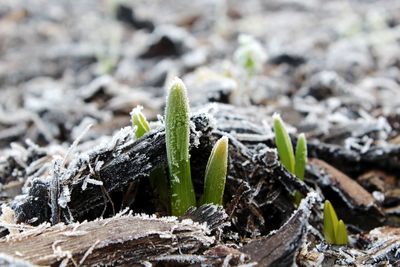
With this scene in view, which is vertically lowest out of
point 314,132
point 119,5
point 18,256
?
point 314,132

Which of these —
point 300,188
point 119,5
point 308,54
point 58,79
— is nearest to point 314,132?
point 300,188

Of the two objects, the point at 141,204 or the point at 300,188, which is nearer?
the point at 141,204

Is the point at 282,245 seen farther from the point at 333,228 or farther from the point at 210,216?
the point at 333,228

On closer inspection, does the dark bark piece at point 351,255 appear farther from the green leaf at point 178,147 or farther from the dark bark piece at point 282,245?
the green leaf at point 178,147

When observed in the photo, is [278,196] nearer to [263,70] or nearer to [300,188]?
[300,188]

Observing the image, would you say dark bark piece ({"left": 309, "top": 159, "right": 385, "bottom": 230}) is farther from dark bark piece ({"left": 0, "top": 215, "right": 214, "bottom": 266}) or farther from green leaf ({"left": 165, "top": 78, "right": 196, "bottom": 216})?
dark bark piece ({"left": 0, "top": 215, "right": 214, "bottom": 266})

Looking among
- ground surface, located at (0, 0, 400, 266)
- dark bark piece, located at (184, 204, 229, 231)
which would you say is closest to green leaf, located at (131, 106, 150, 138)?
ground surface, located at (0, 0, 400, 266)

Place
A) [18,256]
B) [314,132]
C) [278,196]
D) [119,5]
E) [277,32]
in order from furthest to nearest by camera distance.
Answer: [119,5]
[277,32]
[314,132]
[278,196]
[18,256]
